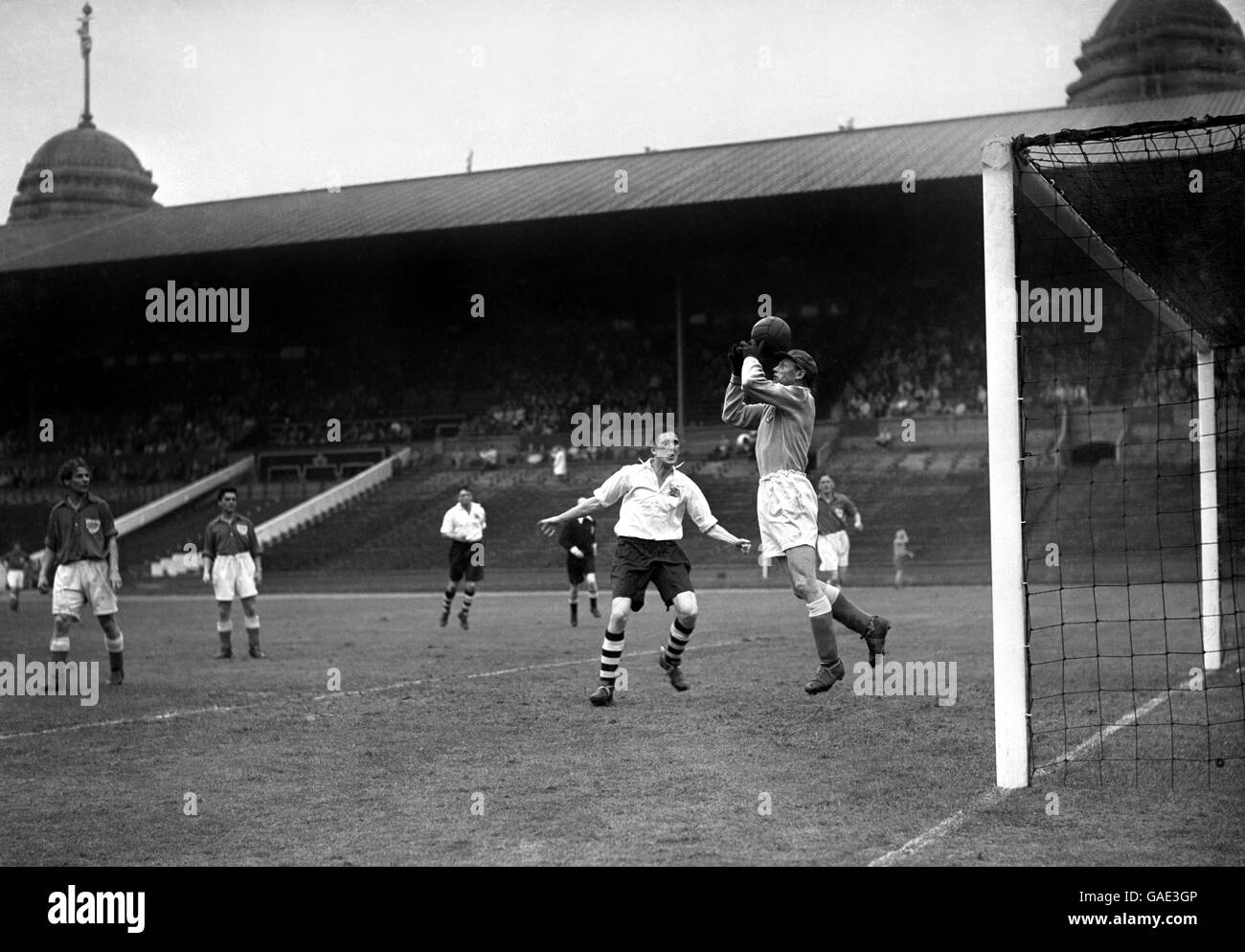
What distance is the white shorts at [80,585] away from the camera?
12664 millimetres

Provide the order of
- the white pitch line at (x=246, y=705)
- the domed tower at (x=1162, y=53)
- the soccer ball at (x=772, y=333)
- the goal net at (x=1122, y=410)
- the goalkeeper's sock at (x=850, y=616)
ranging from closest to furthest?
the goal net at (x=1122, y=410), the soccer ball at (x=772, y=333), the goalkeeper's sock at (x=850, y=616), the white pitch line at (x=246, y=705), the domed tower at (x=1162, y=53)

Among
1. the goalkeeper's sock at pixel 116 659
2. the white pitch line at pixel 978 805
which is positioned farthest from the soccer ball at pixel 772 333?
the goalkeeper's sock at pixel 116 659

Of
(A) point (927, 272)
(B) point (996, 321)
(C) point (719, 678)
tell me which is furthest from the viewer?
(A) point (927, 272)

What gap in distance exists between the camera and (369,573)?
37406mm

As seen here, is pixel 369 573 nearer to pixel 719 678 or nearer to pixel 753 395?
pixel 719 678

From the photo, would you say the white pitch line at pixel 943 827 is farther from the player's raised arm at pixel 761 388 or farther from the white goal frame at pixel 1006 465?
the player's raised arm at pixel 761 388

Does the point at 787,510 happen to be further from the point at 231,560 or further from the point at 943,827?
the point at 231,560

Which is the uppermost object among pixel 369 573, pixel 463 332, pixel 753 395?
pixel 463 332

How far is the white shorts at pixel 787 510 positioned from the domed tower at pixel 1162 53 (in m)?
32.1
